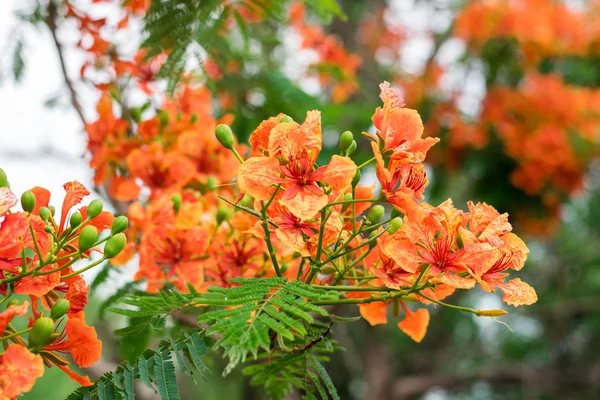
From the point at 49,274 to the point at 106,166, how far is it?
930 mm

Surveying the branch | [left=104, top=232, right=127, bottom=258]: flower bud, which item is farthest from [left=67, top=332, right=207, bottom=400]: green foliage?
the branch

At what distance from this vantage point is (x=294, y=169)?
0.97 meters

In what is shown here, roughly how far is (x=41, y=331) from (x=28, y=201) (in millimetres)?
193

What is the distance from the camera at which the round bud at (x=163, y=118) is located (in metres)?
1.78

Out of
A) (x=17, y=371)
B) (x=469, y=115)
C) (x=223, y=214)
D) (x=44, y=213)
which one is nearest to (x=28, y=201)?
Result: (x=44, y=213)

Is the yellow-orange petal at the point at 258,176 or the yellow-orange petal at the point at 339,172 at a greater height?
the yellow-orange petal at the point at 258,176

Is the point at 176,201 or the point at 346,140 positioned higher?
the point at 176,201

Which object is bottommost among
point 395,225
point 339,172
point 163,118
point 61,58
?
point 395,225

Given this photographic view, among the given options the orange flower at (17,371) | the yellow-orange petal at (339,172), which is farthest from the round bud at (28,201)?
the yellow-orange petal at (339,172)

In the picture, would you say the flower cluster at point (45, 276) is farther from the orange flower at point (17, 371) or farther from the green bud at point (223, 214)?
the green bud at point (223, 214)

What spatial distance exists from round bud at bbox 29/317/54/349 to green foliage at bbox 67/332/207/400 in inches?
4.0

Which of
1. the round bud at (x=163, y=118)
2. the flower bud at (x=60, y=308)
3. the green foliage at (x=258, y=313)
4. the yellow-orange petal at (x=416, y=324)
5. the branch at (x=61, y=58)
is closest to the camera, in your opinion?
the green foliage at (x=258, y=313)

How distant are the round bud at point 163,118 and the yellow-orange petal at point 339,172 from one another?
0.93 meters

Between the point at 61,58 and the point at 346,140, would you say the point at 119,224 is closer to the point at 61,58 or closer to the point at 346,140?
the point at 346,140
